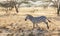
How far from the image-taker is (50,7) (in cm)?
354

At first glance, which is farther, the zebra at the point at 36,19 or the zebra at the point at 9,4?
the zebra at the point at 9,4

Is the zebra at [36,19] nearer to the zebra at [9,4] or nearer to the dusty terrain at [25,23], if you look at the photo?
the dusty terrain at [25,23]

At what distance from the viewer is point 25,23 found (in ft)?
11.4

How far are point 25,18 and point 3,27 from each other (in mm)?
424

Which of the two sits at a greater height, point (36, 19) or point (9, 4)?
point (9, 4)

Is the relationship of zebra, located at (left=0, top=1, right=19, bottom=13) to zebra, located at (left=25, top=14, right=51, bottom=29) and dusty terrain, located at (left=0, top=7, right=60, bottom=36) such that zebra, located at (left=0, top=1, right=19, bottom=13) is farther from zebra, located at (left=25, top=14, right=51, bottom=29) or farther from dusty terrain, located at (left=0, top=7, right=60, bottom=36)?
zebra, located at (left=25, top=14, right=51, bottom=29)

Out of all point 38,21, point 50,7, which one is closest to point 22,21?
point 38,21

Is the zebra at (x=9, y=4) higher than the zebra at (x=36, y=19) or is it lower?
higher

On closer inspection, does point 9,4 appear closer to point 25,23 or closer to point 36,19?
point 25,23

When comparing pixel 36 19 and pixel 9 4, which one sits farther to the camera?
pixel 9 4

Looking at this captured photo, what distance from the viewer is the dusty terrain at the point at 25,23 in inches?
134

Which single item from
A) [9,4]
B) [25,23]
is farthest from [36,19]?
[9,4]

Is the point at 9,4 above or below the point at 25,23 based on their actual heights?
above

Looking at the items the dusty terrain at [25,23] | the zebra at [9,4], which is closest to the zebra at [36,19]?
the dusty terrain at [25,23]
